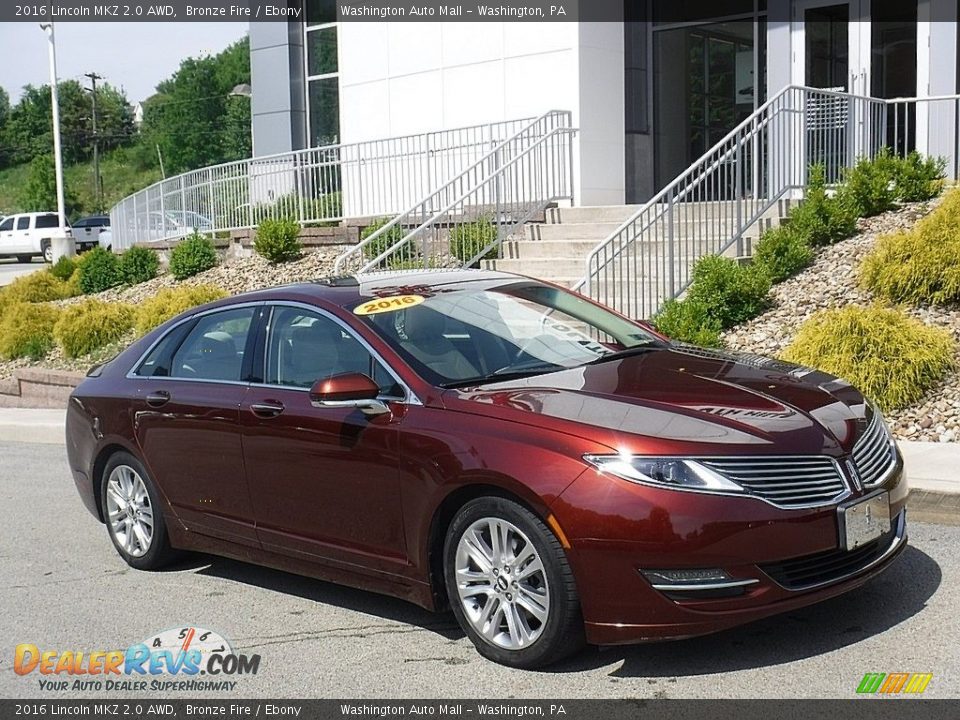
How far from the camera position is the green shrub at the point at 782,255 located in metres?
11.5

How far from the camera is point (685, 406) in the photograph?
4.91 m

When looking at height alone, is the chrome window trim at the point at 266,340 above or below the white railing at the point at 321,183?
below

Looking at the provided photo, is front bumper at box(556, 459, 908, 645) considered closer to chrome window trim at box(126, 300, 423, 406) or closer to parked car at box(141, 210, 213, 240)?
chrome window trim at box(126, 300, 423, 406)

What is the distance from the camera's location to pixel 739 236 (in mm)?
12500

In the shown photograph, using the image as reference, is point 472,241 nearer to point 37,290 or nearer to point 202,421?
point 202,421

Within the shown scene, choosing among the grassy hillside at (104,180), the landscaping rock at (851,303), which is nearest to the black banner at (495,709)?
the landscaping rock at (851,303)

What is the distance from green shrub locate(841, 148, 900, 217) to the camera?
12227mm

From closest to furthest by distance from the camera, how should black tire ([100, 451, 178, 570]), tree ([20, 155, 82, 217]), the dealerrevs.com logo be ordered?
the dealerrevs.com logo, black tire ([100, 451, 178, 570]), tree ([20, 155, 82, 217])

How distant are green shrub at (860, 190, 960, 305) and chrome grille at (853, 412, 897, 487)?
16.1 ft

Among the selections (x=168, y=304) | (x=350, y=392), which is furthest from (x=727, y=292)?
(x=168, y=304)

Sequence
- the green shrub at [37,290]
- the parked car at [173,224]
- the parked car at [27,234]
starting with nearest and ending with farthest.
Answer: the green shrub at [37,290] < the parked car at [173,224] < the parked car at [27,234]

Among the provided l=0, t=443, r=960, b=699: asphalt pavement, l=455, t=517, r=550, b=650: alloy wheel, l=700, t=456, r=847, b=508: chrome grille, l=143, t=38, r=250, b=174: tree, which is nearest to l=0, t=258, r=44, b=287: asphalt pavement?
l=0, t=443, r=960, b=699: asphalt pavement

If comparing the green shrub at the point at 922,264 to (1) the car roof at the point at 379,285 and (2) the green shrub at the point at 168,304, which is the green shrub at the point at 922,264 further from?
(2) the green shrub at the point at 168,304

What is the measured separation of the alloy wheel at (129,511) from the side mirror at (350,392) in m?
1.96
